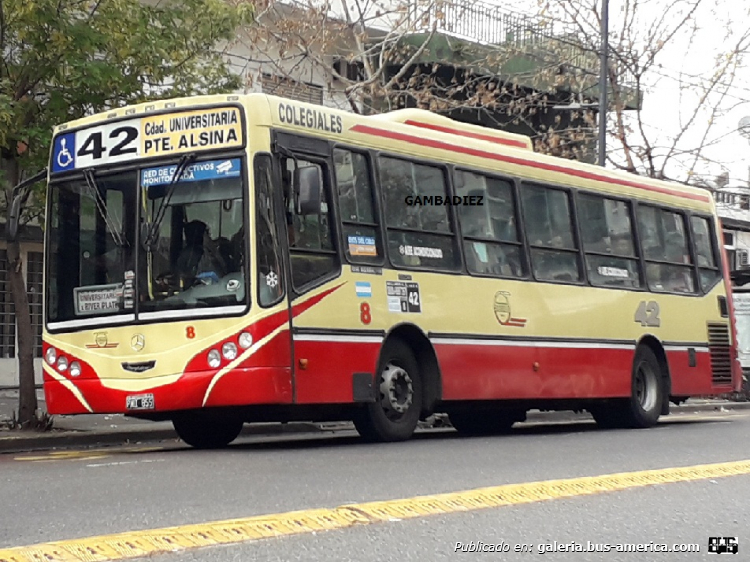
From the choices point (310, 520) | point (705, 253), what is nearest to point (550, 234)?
point (705, 253)

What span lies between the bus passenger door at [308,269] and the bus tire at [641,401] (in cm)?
580

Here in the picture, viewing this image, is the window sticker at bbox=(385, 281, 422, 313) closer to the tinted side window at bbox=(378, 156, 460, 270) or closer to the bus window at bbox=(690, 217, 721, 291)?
the tinted side window at bbox=(378, 156, 460, 270)

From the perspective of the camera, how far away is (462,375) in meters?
13.9

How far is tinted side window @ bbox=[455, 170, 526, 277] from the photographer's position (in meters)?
14.3

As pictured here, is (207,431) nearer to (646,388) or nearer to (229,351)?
(229,351)

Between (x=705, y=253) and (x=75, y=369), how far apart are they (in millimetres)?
9876

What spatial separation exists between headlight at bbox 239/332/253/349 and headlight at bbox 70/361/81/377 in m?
1.74

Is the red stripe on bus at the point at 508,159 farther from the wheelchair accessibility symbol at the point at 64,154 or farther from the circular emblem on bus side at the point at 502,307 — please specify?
the wheelchair accessibility symbol at the point at 64,154

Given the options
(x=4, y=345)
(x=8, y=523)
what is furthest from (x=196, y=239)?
(x=4, y=345)

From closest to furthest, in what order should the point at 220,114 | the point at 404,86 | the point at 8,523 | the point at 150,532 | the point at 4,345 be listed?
1. the point at 150,532
2. the point at 8,523
3. the point at 220,114
4. the point at 4,345
5. the point at 404,86

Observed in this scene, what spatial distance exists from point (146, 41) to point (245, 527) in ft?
33.0

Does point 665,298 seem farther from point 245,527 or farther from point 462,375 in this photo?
point 245,527

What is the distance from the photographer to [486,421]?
1688 centimetres

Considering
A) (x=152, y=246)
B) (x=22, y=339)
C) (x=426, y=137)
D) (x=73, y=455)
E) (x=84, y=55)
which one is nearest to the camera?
(x=152, y=246)
